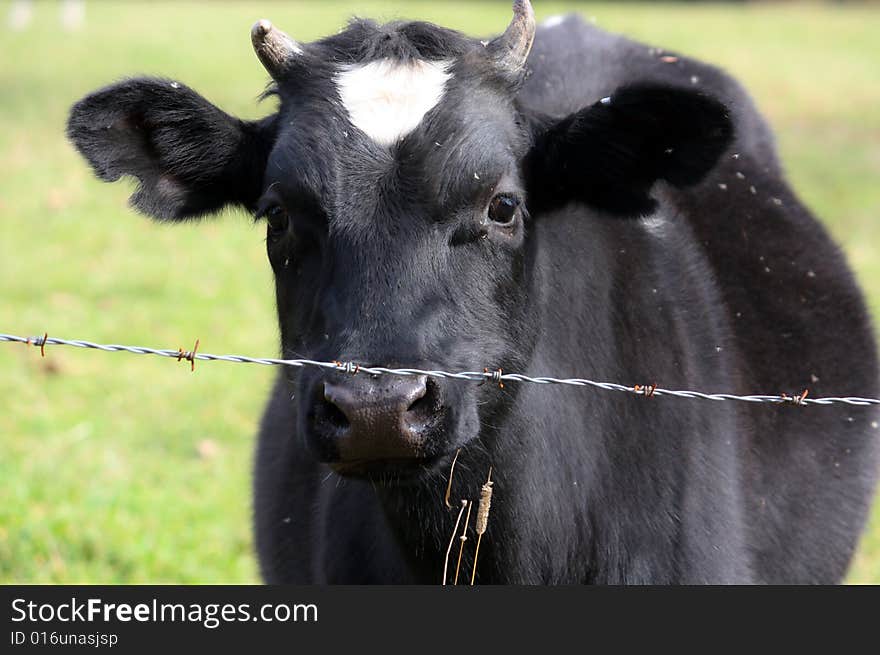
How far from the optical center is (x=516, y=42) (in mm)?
3734

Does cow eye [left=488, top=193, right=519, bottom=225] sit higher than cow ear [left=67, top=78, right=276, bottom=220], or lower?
lower

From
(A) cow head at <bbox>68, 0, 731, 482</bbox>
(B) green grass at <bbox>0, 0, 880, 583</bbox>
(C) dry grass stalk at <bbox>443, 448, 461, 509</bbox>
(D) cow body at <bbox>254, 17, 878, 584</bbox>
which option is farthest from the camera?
(B) green grass at <bbox>0, 0, 880, 583</bbox>

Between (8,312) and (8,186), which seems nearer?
(8,312)

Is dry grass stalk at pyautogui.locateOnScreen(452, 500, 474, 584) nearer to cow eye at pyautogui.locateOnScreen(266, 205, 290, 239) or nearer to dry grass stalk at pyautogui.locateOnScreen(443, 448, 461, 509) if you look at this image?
dry grass stalk at pyautogui.locateOnScreen(443, 448, 461, 509)

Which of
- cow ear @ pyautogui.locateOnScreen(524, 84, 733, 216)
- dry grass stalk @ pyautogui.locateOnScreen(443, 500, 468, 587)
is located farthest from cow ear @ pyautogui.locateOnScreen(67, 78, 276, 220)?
dry grass stalk @ pyautogui.locateOnScreen(443, 500, 468, 587)

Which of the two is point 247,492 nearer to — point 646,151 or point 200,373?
point 200,373

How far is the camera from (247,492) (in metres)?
6.38

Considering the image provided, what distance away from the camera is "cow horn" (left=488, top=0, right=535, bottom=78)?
12.1ft

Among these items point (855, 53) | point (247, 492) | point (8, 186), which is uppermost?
point (855, 53)

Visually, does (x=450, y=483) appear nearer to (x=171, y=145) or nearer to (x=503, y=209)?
(x=503, y=209)

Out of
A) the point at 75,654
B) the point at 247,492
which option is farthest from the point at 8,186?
the point at 75,654

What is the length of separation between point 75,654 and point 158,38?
21040 millimetres

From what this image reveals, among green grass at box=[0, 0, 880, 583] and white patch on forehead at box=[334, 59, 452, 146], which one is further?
green grass at box=[0, 0, 880, 583]

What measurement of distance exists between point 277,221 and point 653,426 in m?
1.36
